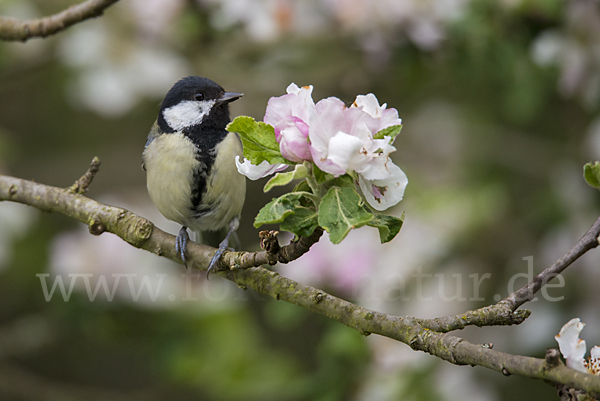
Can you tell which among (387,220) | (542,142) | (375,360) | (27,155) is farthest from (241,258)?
(27,155)

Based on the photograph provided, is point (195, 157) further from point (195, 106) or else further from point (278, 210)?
point (278, 210)

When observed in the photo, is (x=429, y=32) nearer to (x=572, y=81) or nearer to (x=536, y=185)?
(x=572, y=81)

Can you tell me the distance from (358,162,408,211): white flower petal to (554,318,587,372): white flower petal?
35cm

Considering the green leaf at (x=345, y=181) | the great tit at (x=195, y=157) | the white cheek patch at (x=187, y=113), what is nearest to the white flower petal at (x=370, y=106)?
the green leaf at (x=345, y=181)

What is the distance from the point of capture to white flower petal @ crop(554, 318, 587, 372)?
0.93 m

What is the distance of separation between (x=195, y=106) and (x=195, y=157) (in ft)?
0.72

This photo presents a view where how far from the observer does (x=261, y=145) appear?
3.55ft

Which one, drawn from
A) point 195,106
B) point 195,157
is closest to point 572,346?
point 195,157

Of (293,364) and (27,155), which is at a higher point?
(27,155)

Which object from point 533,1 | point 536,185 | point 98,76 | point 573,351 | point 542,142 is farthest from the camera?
point 536,185

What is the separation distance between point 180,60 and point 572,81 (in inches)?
71.8

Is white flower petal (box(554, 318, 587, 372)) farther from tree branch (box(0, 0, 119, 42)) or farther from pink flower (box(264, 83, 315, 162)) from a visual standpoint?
tree branch (box(0, 0, 119, 42))

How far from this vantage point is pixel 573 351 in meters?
0.94

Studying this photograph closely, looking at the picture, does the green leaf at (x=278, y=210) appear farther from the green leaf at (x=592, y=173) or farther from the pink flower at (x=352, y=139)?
the green leaf at (x=592, y=173)
